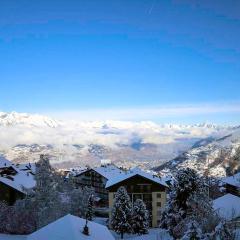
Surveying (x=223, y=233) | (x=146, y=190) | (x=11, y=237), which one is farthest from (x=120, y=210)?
(x=223, y=233)

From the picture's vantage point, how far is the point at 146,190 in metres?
81.6

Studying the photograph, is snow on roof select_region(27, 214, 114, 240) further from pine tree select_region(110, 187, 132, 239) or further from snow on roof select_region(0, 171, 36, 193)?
snow on roof select_region(0, 171, 36, 193)

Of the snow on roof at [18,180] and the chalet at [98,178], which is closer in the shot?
the snow on roof at [18,180]

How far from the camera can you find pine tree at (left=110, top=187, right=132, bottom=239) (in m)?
66.1

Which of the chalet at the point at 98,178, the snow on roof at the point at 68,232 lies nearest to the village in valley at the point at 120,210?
the snow on roof at the point at 68,232

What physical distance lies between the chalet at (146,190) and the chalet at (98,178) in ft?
75.9

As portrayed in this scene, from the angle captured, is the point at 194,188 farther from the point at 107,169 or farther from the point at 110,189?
the point at 107,169

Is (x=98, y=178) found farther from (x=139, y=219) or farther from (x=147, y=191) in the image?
(x=139, y=219)

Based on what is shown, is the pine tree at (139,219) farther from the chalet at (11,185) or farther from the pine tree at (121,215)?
the chalet at (11,185)

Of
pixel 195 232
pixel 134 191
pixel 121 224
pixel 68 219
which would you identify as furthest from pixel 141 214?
pixel 195 232

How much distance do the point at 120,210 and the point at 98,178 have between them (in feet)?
156

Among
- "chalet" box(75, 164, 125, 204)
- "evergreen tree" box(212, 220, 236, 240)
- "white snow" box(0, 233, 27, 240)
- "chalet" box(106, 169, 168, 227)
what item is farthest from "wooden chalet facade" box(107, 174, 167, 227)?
"evergreen tree" box(212, 220, 236, 240)

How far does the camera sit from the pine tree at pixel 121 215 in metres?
66.1

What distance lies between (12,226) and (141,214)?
2251 centimetres
